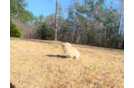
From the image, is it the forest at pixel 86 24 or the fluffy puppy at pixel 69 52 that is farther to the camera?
the forest at pixel 86 24

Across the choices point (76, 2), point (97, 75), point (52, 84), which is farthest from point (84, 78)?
point (76, 2)

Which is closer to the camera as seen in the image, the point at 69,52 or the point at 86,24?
the point at 69,52

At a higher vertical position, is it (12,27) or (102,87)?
(12,27)

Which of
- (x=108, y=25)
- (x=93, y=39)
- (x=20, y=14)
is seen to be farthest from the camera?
(x=20, y=14)

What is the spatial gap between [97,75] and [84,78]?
40 cm

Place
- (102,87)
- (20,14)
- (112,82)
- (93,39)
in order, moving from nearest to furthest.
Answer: (102,87)
(112,82)
(93,39)
(20,14)

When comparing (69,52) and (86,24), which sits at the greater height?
(86,24)

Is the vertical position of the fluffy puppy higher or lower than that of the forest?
lower

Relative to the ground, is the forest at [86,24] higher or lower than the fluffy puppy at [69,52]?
higher

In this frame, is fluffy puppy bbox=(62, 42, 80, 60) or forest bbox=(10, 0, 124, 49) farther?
forest bbox=(10, 0, 124, 49)

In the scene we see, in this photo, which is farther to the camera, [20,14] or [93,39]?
[20,14]

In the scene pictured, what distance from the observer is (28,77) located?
1.91 meters
